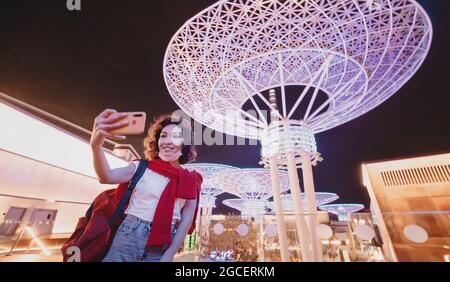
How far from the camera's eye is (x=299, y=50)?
10.7 m

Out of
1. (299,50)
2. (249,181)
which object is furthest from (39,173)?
(249,181)

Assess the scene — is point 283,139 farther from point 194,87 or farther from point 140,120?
point 140,120

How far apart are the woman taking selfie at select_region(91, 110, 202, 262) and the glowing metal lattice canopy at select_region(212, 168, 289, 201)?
21.9 meters

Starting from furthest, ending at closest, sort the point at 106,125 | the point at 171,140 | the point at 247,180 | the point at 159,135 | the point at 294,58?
the point at 247,180, the point at 294,58, the point at 159,135, the point at 171,140, the point at 106,125

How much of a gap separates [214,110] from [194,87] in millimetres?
2060

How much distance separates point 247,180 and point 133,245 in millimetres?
25486

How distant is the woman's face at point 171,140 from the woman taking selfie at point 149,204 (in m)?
0.16

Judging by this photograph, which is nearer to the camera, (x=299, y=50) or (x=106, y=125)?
(x=106, y=125)

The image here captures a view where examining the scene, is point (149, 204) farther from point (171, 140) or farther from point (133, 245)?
point (171, 140)

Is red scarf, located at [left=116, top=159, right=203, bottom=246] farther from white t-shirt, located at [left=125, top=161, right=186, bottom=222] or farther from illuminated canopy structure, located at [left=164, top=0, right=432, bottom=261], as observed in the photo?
illuminated canopy structure, located at [left=164, top=0, right=432, bottom=261]

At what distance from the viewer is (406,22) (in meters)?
9.19

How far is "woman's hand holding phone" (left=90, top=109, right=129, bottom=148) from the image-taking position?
186 cm

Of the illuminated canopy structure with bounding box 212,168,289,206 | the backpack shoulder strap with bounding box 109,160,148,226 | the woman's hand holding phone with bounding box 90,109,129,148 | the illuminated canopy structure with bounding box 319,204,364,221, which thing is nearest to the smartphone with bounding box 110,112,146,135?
the woman's hand holding phone with bounding box 90,109,129,148
